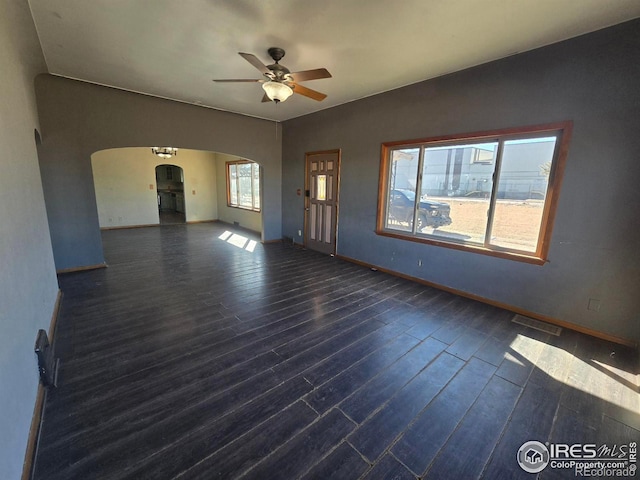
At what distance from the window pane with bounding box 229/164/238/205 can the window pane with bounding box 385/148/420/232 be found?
6.08 m

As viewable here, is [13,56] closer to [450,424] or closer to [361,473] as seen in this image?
[361,473]

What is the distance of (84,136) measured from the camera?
425cm

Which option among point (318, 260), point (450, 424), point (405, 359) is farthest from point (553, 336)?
point (318, 260)

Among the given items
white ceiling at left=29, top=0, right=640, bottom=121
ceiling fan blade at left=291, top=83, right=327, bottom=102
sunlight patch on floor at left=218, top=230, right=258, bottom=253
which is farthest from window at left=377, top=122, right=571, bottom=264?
sunlight patch on floor at left=218, top=230, right=258, bottom=253

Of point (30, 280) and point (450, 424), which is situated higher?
point (30, 280)

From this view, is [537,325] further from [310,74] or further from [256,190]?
[256,190]

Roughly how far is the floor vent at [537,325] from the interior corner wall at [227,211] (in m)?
6.58

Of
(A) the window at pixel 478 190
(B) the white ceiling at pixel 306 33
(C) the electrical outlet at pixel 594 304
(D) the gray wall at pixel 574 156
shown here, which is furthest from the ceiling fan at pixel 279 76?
(C) the electrical outlet at pixel 594 304

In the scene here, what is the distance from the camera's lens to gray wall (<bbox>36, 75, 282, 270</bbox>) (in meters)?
4.03

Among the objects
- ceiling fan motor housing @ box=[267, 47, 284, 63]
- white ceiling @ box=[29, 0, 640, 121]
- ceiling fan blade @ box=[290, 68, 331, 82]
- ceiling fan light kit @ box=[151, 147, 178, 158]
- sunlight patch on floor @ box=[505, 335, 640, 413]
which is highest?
white ceiling @ box=[29, 0, 640, 121]

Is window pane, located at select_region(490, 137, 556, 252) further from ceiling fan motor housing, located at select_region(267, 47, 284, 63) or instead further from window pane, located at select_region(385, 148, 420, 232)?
ceiling fan motor housing, located at select_region(267, 47, 284, 63)

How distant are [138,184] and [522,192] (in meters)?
9.84

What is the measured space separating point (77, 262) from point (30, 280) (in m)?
3.11

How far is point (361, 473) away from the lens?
1.42 metres
